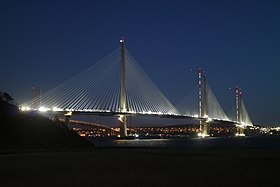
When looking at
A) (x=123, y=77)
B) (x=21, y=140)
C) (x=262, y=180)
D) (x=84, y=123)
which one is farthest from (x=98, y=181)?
(x=84, y=123)

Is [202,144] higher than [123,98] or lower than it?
lower

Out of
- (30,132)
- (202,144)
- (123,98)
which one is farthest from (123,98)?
(30,132)

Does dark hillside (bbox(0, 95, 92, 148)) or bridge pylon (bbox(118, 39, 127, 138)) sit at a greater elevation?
bridge pylon (bbox(118, 39, 127, 138))

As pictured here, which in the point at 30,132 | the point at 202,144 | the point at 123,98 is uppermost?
the point at 123,98

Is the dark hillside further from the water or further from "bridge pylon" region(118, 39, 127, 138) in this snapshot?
"bridge pylon" region(118, 39, 127, 138)

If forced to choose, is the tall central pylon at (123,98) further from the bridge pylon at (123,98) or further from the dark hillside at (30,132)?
the dark hillside at (30,132)

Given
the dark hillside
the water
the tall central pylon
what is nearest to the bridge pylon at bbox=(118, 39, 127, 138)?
the tall central pylon

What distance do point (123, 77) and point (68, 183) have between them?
158 feet

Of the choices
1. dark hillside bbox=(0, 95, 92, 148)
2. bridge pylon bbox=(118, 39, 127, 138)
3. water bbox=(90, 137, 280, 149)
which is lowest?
water bbox=(90, 137, 280, 149)

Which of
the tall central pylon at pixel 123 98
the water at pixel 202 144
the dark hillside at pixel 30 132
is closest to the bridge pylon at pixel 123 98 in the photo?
the tall central pylon at pixel 123 98

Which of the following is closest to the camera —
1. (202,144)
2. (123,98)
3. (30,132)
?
(30,132)

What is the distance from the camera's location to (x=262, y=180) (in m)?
10.2

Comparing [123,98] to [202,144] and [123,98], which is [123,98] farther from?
[202,144]

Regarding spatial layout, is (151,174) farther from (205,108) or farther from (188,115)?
(205,108)
